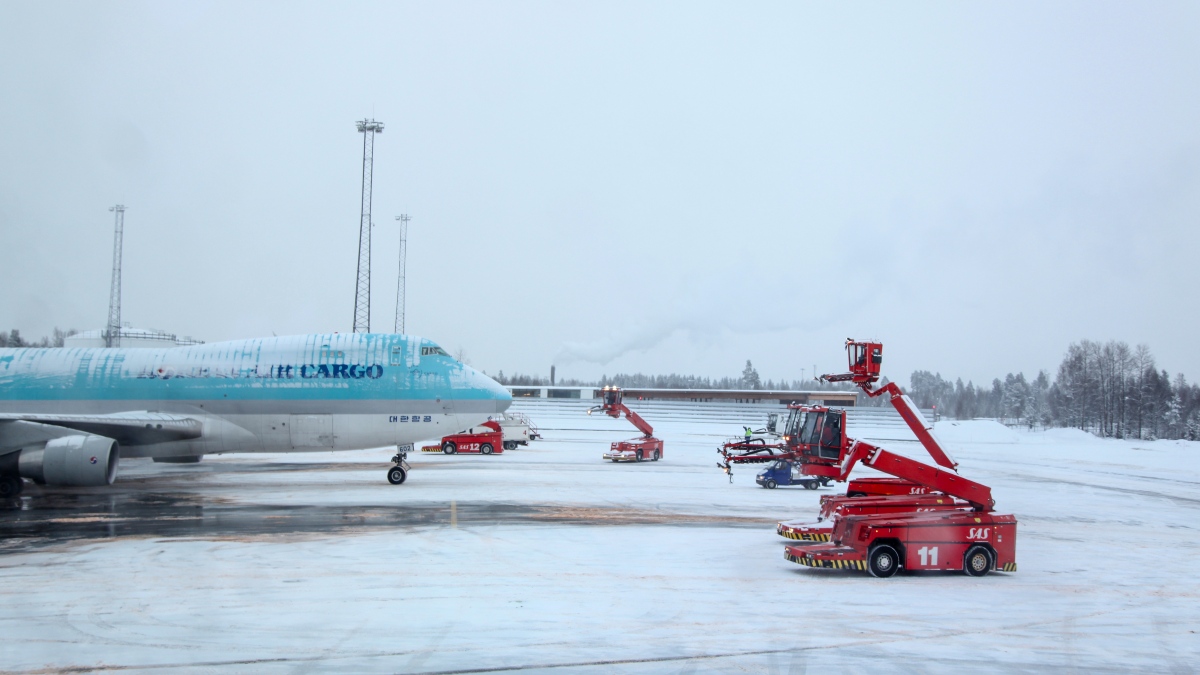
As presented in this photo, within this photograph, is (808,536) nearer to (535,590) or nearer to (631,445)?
(535,590)

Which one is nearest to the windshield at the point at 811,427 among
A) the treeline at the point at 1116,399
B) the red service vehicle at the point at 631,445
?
the red service vehicle at the point at 631,445

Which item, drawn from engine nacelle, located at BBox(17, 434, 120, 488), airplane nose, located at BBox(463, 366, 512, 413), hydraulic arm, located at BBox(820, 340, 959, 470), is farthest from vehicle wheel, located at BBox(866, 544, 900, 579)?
engine nacelle, located at BBox(17, 434, 120, 488)

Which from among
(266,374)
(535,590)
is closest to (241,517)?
(266,374)

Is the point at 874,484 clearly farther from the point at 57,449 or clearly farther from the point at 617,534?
the point at 57,449

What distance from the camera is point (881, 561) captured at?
14.8 m

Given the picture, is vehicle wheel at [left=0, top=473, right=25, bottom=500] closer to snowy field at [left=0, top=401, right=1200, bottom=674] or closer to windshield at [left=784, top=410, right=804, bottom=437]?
snowy field at [left=0, top=401, right=1200, bottom=674]

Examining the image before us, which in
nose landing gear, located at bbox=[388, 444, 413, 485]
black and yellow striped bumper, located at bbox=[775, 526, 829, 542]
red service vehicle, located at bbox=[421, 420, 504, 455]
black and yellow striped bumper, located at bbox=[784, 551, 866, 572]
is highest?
black and yellow striped bumper, located at bbox=[775, 526, 829, 542]

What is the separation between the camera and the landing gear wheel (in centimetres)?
2803

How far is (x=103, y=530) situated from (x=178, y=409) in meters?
9.87

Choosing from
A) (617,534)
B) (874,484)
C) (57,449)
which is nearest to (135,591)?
(617,534)

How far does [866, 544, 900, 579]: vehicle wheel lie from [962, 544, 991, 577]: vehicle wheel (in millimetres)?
1475

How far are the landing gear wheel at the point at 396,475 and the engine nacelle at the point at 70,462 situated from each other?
852 centimetres

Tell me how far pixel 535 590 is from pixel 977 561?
8618 millimetres

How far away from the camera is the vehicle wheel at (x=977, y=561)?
1506 centimetres
